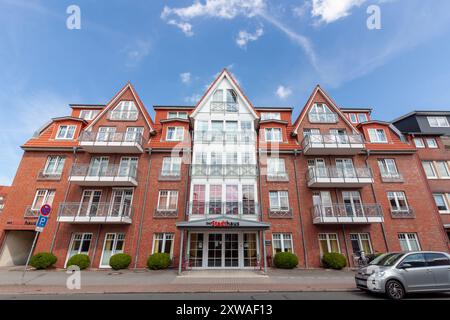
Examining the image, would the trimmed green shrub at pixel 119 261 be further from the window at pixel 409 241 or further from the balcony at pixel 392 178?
the balcony at pixel 392 178

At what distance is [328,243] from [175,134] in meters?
16.2

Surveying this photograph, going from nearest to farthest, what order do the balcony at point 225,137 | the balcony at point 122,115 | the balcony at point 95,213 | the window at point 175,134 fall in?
the balcony at point 95,213, the balcony at point 225,137, the window at point 175,134, the balcony at point 122,115

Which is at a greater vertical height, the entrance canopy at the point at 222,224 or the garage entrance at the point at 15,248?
the entrance canopy at the point at 222,224

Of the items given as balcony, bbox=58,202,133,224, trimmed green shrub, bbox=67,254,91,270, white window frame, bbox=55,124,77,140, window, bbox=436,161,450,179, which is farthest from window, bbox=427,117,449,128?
white window frame, bbox=55,124,77,140

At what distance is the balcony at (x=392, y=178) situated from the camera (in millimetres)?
17531

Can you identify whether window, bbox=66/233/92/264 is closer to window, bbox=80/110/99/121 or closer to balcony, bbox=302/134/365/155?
window, bbox=80/110/99/121

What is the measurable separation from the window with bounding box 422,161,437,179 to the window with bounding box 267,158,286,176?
13562mm

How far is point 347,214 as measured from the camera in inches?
631

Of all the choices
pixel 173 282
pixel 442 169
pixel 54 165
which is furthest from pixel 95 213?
pixel 442 169

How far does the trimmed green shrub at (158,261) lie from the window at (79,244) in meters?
5.43

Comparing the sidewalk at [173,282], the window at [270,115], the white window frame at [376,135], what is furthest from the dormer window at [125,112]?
the white window frame at [376,135]
